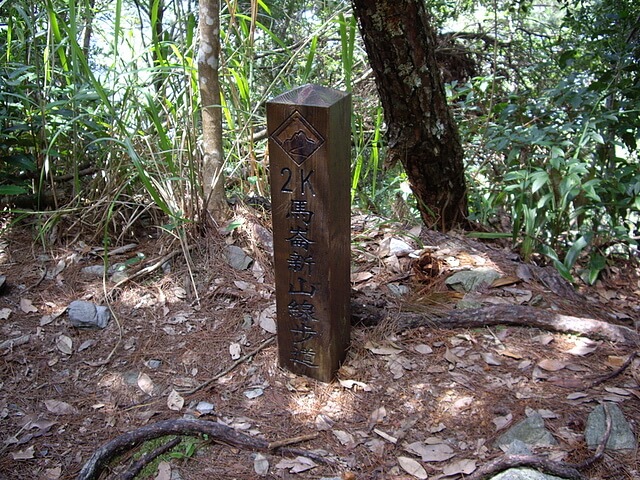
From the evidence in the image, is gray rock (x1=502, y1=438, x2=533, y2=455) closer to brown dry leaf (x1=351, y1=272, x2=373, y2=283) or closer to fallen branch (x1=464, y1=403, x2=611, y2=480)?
fallen branch (x1=464, y1=403, x2=611, y2=480)

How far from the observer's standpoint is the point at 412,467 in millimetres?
1747

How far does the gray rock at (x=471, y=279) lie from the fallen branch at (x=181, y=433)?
3.50 ft

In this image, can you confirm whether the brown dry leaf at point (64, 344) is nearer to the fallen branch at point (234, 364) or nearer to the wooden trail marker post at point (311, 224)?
the fallen branch at point (234, 364)

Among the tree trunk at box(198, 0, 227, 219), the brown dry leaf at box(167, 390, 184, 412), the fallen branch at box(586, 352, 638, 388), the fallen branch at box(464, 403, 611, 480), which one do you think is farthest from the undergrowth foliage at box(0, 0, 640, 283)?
the fallen branch at box(464, 403, 611, 480)

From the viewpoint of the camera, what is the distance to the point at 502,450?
175cm

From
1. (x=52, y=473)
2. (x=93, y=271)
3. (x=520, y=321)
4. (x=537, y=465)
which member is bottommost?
(x=52, y=473)

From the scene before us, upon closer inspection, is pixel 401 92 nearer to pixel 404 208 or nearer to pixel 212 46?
pixel 404 208

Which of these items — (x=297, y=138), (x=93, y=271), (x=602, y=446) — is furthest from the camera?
(x=93, y=271)

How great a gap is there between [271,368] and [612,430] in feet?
3.90

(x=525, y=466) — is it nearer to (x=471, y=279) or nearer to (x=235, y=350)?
(x=471, y=279)

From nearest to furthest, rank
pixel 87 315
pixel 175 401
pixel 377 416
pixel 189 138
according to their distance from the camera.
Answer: pixel 377 416 < pixel 175 401 < pixel 87 315 < pixel 189 138

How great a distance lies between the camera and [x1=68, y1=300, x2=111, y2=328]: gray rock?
240 cm

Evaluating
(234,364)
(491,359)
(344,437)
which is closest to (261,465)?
(344,437)

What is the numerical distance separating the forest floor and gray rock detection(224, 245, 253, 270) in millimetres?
29
